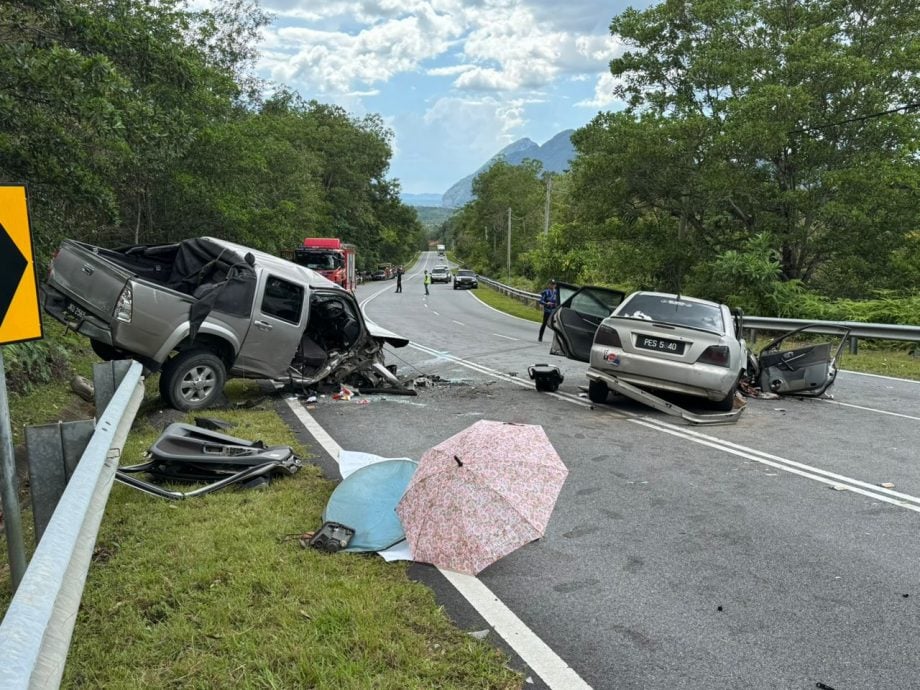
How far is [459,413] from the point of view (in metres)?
8.91

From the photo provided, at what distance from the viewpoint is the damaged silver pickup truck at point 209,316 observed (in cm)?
795

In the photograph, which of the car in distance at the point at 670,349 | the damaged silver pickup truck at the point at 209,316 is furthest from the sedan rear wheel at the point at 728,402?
the damaged silver pickup truck at the point at 209,316

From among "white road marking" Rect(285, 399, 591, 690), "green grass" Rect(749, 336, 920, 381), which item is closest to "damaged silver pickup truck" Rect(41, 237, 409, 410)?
"white road marking" Rect(285, 399, 591, 690)

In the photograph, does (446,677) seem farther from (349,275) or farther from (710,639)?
(349,275)

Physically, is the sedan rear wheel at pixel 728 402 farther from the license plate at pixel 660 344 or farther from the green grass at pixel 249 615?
the green grass at pixel 249 615

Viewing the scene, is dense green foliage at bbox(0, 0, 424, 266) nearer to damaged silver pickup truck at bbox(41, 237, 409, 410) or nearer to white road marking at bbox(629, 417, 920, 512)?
damaged silver pickup truck at bbox(41, 237, 409, 410)

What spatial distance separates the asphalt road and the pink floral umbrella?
316 millimetres

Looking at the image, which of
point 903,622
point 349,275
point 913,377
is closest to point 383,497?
point 903,622

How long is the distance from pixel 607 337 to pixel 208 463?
5.49 m

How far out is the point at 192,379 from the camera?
844 cm

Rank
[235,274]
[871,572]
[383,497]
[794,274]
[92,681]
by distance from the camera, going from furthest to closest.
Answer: [794,274] < [235,274] < [383,497] < [871,572] < [92,681]

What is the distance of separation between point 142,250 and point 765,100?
1867 centimetres

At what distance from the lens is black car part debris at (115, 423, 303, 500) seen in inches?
215

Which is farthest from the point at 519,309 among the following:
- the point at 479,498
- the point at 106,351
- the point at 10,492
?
the point at 10,492
